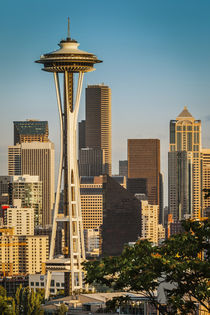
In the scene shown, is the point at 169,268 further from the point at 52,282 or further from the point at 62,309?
the point at 52,282

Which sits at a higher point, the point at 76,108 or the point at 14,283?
the point at 76,108

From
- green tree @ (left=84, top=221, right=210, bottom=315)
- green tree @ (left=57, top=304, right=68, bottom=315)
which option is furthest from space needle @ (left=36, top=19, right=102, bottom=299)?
green tree @ (left=84, top=221, right=210, bottom=315)

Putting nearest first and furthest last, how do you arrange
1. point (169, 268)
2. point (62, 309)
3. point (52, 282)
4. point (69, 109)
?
point (169, 268)
point (62, 309)
point (69, 109)
point (52, 282)

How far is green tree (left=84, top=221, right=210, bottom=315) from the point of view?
38.5m

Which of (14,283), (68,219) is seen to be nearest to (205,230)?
(68,219)

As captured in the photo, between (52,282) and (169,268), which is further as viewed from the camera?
(52,282)

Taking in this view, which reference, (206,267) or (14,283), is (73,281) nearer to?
(14,283)

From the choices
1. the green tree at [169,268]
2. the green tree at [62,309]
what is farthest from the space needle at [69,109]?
the green tree at [169,268]

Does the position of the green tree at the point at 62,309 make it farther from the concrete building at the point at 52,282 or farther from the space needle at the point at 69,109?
the concrete building at the point at 52,282

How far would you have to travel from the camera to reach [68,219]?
5433 inches

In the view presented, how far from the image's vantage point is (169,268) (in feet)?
126

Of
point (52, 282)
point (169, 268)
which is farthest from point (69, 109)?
point (169, 268)

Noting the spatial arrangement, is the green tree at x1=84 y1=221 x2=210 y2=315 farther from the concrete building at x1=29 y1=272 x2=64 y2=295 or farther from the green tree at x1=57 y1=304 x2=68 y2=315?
the concrete building at x1=29 y1=272 x2=64 y2=295

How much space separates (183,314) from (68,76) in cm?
9629
